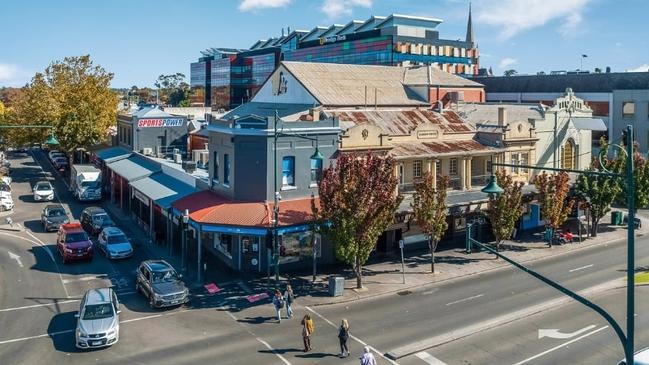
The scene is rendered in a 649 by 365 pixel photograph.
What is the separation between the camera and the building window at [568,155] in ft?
157

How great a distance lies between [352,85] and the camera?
52.2m

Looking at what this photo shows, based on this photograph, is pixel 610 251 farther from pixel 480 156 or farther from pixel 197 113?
pixel 197 113

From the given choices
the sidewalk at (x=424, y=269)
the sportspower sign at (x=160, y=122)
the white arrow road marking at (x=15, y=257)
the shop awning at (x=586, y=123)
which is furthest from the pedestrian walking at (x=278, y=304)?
the shop awning at (x=586, y=123)

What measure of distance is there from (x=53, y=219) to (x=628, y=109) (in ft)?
198

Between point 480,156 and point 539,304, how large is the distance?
1580 cm

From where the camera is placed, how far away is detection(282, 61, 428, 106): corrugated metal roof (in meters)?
48.9

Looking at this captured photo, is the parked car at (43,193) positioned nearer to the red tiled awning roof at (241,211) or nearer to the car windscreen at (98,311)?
the red tiled awning roof at (241,211)

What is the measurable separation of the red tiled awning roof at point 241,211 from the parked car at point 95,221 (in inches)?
348

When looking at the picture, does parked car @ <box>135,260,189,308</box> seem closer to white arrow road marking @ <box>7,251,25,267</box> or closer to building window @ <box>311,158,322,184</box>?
white arrow road marking @ <box>7,251,25,267</box>

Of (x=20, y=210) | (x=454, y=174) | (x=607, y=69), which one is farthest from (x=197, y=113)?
(x=607, y=69)

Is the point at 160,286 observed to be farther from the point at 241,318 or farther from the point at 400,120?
the point at 400,120

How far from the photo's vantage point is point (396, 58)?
122 metres

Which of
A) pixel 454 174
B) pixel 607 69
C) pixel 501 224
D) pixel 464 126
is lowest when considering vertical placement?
pixel 501 224

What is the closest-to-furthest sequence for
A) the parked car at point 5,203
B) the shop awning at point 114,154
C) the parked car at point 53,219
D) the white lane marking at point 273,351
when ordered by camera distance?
the white lane marking at point 273,351, the parked car at point 53,219, the parked car at point 5,203, the shop awning at point 114,154
